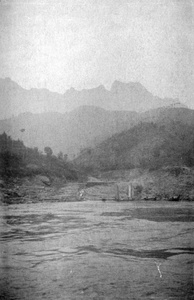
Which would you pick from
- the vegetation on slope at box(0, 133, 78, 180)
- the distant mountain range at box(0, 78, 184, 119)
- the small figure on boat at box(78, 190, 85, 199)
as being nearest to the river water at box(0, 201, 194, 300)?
the distant mountain range at box(0, 78, 184, 119)

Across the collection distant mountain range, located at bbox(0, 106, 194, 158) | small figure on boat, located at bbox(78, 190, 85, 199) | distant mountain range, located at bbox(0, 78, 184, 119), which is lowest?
small figure on boat, located at bbox(78, 190, 85, 199)

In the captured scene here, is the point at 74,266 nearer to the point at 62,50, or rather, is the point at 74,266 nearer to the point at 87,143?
the point at 62,50

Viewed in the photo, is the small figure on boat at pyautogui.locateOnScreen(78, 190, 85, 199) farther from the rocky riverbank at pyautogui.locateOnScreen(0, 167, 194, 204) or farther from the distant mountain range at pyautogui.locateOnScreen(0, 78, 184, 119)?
the distant mountain range at pyautogui.locateOnScreen(0, 78, 184, 119)

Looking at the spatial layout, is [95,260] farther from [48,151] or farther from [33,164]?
[33,164]

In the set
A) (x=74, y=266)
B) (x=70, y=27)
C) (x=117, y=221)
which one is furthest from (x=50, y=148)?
(x=74, y=266)

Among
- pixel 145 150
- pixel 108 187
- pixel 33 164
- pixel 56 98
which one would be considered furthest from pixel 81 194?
pixel 56 98

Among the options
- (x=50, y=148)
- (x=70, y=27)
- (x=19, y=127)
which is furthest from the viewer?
(x=50, y=148)

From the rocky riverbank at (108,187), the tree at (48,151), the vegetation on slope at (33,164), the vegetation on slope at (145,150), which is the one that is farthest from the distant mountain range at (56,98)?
the rocky riverbank at (108,187)
